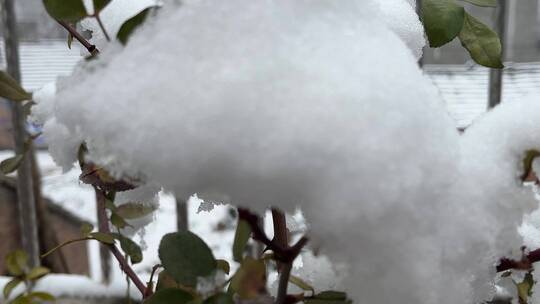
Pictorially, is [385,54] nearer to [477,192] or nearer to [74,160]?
[477,192]

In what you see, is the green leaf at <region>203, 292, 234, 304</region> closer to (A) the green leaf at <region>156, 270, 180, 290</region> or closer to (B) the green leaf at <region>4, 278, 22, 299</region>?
(A) the green leaf at <region>156, 270, 180, 290</region>

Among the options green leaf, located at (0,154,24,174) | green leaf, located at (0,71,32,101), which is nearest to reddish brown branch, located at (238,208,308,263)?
green leaf, located at (0,71,32,101)

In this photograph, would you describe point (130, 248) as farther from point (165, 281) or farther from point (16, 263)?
point (16, 263)

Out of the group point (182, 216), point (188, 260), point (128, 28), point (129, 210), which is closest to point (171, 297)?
point (188, 260)

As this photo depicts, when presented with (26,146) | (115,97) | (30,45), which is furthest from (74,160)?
(30,45)

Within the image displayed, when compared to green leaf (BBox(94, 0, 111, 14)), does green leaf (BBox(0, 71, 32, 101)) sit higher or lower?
lower

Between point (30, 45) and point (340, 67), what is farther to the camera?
point (30, 45)

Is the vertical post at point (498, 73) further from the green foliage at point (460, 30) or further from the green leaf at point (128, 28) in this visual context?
the green leaf at point (128, 28)
